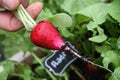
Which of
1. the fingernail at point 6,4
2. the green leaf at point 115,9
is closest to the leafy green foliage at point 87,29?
the green leaf at point 115,9

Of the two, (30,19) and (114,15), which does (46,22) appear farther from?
(114,15)

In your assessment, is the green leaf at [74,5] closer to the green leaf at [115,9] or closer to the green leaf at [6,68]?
the green leaf at [115,9]

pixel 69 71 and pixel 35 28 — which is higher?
Answer: pixel 35 28

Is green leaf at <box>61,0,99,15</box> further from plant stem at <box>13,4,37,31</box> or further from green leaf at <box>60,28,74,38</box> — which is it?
plant stem at <box>13,4,37,31</box>

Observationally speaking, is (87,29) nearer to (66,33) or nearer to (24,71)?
(66,33)

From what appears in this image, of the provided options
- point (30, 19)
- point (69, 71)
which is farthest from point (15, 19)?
point (69, 71)

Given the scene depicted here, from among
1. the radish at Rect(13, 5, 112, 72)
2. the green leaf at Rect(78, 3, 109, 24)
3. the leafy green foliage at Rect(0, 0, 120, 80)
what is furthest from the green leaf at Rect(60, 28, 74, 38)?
the radish at Rect(13, 5, 112, 72)

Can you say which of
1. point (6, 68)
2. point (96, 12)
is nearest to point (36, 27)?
point (96, 12)
